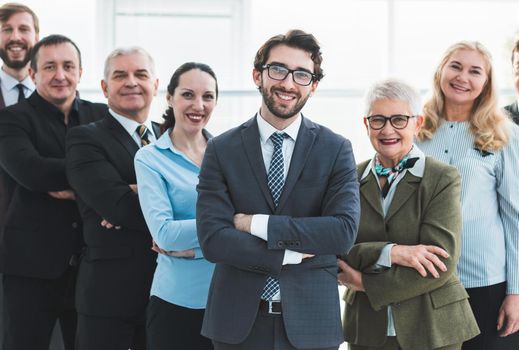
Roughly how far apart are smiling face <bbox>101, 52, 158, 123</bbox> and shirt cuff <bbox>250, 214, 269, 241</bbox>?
1.04 metres

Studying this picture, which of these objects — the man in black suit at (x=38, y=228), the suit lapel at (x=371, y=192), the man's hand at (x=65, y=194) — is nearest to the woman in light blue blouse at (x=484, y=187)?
the suit lapel at (x=371, y=192)

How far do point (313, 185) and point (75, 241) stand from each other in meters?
1.37

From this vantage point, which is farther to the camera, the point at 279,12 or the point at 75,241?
the point at 279,12

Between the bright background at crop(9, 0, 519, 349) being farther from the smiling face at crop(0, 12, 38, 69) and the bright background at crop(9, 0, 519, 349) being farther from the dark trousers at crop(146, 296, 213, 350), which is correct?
the dark trousers at crop(146, 296, 213, 350)

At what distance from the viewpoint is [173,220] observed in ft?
7.98

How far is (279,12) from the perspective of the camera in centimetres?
525

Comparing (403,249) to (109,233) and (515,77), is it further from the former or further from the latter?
(515,77)

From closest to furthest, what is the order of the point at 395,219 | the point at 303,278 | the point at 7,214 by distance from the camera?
1. the point at 303,278
2. the point at 395,219
3. the point at 7,214

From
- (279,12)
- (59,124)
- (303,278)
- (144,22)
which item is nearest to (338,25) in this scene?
(279,12)

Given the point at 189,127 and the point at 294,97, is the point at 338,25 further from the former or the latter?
the point at 294,97

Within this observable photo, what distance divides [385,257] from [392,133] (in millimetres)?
433

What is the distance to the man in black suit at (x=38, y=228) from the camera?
298cm

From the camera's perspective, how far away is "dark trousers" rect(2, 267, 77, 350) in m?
3.00

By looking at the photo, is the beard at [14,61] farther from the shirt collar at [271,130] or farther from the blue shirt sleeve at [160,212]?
the shirt collar at [271,130]
